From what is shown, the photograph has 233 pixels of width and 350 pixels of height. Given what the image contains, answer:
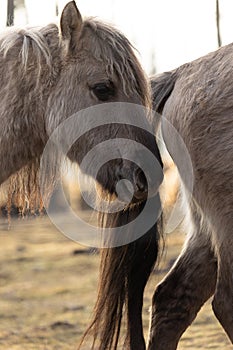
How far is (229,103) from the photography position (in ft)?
11.4

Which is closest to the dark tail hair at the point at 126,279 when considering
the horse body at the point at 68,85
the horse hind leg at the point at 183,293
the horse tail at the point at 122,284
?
the horse tail at the point at 122,284

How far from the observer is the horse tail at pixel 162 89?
3.91 metres

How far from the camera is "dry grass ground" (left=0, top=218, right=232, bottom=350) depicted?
5363 millimetres

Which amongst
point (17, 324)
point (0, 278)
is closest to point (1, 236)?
point (0, 278)

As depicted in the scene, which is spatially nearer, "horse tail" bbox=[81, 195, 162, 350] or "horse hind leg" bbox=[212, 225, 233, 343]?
"horse hind leg" bbox=[212, 225, 233, 343]

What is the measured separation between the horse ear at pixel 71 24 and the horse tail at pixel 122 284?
2.79 feet

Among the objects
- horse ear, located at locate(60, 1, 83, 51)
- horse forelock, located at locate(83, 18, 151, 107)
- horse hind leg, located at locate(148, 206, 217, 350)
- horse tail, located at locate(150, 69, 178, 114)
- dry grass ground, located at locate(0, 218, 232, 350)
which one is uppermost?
horse ear, located at locate(60, 1, 83, 51)

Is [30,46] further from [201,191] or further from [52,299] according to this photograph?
[52,299]

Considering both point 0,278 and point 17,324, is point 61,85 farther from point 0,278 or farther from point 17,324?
point 0,278

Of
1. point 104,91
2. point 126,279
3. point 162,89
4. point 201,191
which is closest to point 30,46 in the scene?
point 104,91

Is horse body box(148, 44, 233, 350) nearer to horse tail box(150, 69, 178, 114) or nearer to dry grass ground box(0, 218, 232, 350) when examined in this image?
horse tail box(150, 69, 178, 114)

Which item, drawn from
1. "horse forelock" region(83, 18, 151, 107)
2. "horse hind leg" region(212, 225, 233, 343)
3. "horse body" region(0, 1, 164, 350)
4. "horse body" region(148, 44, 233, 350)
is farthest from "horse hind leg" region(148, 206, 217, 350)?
"horse forelock" region(83, 18, 151, 107)

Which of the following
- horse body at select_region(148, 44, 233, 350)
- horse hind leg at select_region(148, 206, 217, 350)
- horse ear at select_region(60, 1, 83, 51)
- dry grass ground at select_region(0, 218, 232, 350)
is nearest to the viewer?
horse ear at select_region(60, 1, 83, 51)

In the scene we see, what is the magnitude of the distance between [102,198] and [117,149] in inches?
12.9
